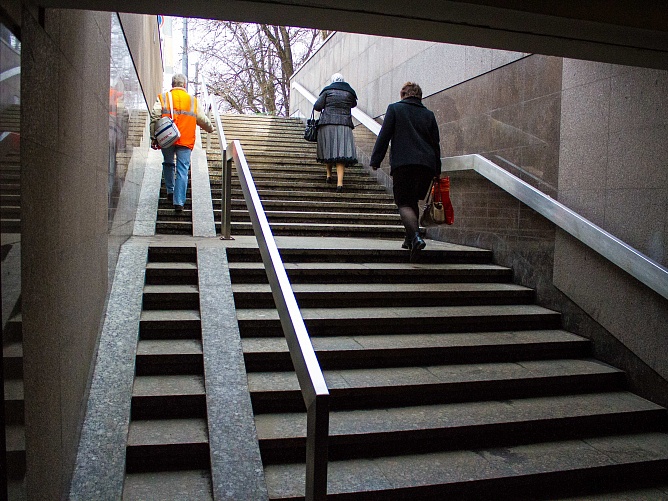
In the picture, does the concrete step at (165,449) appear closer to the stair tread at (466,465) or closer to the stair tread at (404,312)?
the stair tread at (466,465)

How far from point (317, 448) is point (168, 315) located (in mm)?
2387

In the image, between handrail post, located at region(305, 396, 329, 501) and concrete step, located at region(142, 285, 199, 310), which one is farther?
concrete step, located at region(142, 285, 199, 310)

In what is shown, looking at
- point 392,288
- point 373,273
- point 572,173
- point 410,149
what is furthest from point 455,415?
point 410,149

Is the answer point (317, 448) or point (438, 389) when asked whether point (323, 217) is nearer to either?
point (438, 389)

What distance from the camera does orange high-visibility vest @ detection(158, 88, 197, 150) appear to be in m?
6.96

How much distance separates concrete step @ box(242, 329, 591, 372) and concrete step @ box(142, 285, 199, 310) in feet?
2.13

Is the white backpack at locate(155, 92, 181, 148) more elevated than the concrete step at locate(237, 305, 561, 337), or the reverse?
the white backpack at locate(155, 92, 181, 148)

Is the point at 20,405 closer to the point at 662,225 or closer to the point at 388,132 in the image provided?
the point at 662,225

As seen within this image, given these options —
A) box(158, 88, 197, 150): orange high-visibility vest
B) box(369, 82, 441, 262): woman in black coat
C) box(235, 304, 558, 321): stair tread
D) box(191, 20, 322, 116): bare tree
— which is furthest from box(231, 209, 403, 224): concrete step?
box(191, 20, 322, 116): bare tree

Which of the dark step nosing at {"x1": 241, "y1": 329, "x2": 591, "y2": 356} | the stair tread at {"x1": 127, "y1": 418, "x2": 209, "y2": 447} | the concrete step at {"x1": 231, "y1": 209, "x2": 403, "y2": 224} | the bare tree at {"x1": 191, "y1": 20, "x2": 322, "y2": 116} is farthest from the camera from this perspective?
the bare tree at {"x1": 191, "y1": 20, "x2": 322, "y2": 116}

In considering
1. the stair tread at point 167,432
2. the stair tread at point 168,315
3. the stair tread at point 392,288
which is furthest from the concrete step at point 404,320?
the stair tread at point 167,432

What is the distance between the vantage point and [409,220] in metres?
5.79

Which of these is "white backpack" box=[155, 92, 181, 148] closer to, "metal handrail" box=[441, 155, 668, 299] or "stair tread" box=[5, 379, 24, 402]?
"metal handrail" box=[441, 155, 668, 299]

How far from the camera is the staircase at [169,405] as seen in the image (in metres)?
3.02
